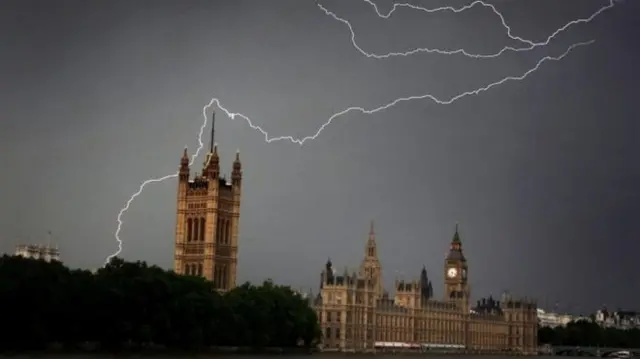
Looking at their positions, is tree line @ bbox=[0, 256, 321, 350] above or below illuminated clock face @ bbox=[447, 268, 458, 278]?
below

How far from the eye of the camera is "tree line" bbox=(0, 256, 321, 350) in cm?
5512

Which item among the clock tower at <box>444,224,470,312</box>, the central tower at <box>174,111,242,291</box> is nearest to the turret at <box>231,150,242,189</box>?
the central tower at <box>174,111,242,291</box>

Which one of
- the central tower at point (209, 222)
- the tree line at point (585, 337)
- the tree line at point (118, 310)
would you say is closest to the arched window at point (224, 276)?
the central tower at point (209, 222)

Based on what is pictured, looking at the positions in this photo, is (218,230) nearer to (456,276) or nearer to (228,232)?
(228,232)

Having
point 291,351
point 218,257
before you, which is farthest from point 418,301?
point 291,351

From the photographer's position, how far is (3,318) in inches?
2132

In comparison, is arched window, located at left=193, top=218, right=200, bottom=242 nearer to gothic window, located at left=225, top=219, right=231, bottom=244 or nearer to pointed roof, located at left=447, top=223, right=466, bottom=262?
gothic window, located at left=225, top=219, right=231, bottom=244

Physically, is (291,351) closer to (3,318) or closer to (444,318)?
(3,318)

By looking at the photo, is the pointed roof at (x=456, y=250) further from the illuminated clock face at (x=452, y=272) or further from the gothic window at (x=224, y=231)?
the gothic window at (x=224, y=231)

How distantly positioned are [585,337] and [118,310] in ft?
363

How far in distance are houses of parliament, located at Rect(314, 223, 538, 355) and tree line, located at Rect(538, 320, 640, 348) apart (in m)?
9.37

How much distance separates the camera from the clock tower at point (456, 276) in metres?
140

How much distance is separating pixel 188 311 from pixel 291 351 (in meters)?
20.2

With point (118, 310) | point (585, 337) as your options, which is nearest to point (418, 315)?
point (585, 337)
